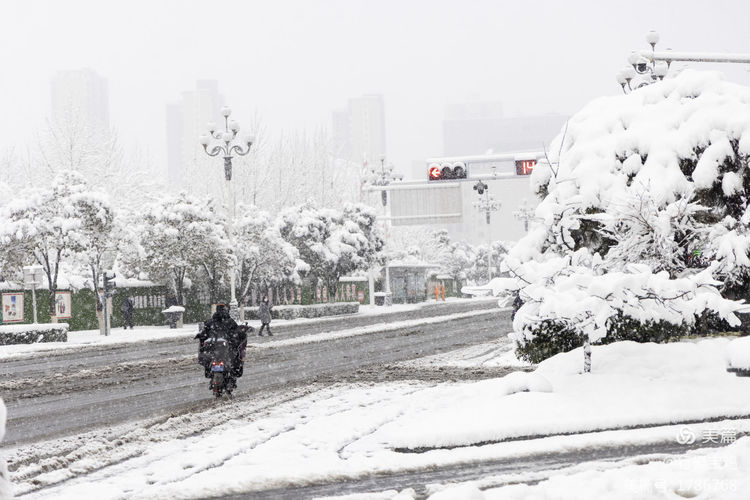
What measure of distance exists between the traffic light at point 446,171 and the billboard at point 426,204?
561 centimetres

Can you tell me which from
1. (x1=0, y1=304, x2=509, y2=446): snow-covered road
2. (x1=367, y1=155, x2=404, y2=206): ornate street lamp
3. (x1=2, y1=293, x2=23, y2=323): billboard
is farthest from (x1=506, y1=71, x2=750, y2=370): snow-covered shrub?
(x1=367, y1=155, x2=404, y2=206): ornate street lamp

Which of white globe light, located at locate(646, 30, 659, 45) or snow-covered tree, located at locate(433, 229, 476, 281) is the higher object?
white globe light, located at locate(646, 30, 659, 45)

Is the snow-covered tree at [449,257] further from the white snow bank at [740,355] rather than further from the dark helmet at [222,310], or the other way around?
the white snow bank at [740,355]

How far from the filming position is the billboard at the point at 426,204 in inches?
1348

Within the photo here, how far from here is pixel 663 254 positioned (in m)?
16.7

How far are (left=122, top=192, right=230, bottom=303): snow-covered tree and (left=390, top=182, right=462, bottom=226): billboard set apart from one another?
9.12m

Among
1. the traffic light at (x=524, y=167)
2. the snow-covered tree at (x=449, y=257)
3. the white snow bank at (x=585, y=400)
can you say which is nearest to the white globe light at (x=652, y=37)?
the traffic light at (x=524, y=167)

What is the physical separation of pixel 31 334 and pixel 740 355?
27031 mm

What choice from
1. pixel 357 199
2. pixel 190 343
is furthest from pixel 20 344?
pixel 357 199

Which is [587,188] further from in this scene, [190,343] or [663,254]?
[190,343]

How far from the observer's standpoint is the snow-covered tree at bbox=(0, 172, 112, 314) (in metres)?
34.6

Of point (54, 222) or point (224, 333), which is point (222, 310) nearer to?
point (224, 333)

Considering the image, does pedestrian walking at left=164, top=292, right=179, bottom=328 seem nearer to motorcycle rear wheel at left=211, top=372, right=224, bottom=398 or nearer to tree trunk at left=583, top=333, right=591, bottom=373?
motorcycle rear wheel at left=211, top=372, right=224, bottom=398

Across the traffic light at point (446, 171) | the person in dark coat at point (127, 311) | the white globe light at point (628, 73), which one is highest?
the white globe light at point (628, 73)
